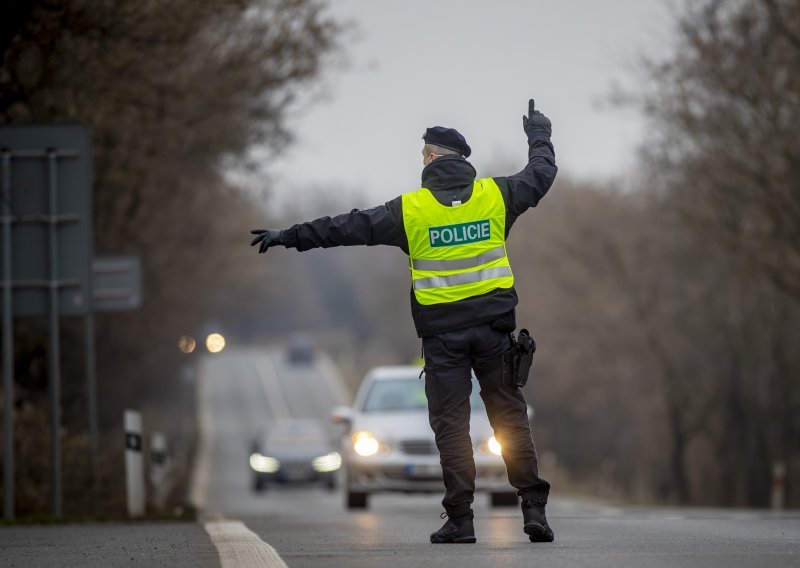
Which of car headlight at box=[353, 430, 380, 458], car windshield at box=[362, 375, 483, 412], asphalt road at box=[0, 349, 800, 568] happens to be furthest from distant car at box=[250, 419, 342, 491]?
asphalt road at box=[0, 349, 800, 568]

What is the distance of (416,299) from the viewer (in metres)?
8.81

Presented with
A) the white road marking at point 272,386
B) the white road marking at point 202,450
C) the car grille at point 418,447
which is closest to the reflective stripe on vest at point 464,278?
the car grille at point 418,447

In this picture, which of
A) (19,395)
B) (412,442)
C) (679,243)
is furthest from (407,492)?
(679,243)

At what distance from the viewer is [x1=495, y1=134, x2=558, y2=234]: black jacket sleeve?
8.87 meters

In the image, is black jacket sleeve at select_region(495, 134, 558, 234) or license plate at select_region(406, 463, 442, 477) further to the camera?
license plate at select_region(406, 463, 442, 477)

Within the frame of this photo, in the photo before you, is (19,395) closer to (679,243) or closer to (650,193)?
(650,193)

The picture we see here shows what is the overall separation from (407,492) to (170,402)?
4969 centimetres

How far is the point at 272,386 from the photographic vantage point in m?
100

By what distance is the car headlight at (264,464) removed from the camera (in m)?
42.3

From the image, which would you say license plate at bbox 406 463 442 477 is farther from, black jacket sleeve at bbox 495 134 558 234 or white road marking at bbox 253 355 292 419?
white road marking at bbox 253 355 292 419

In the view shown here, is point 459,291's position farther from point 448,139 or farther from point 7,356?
point 7,356

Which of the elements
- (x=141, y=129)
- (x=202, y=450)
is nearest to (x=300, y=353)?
(x=202, y=450)

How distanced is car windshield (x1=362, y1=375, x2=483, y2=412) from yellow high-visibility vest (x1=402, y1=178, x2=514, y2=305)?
9673 mm

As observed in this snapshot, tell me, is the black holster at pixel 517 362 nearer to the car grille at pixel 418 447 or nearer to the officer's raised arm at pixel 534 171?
the officer's raised arm at pixel 534 171
